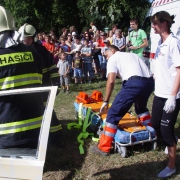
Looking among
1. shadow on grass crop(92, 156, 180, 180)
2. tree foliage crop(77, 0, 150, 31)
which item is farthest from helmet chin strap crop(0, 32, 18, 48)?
tree foliage crop(77, 0, 150, 31)

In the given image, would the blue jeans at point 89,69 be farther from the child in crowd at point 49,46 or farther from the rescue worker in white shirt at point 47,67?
the rescue worker in white shirt at point 47,67

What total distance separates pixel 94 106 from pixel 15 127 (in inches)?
103

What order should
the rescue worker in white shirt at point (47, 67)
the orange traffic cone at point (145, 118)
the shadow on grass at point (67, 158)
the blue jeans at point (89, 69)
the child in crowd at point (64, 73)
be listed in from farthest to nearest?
1. the blue jeans at point (89, 69)
2. the child in crowd at point (64, 73)
3. the orange traffic cone at point (145, 118)
4. the rescue worker in white shirt at point (47, 67)
5. the shadow on grass at point (67, 158)

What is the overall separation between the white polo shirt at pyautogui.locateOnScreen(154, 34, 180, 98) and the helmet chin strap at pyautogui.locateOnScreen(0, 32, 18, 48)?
1571mm

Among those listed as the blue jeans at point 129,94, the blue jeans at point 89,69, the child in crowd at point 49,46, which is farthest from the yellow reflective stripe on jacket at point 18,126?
the child in crowd at point 49,46

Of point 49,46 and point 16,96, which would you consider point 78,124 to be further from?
point 49,46

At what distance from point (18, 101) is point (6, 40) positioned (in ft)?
1.86

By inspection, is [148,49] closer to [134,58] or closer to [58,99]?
[58,99]

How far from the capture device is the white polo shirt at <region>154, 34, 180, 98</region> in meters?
3.06

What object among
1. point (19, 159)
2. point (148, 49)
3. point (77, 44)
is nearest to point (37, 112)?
point (19, 159)

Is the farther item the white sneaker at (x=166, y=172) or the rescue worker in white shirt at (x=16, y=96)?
the white sneaker at (x=166, y=172)

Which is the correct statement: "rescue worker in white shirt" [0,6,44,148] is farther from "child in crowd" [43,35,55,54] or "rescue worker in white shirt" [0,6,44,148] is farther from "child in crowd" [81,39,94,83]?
"child in crowd" [43,35,55,54]

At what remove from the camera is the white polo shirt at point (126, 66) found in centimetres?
385

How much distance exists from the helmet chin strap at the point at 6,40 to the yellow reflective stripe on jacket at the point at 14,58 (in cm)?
9
